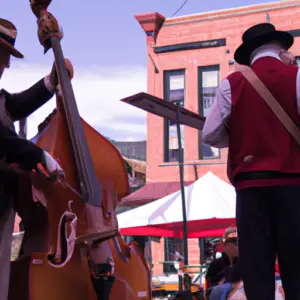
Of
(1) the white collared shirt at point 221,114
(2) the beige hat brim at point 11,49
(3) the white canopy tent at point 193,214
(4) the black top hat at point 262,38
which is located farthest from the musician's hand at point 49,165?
(3) the white canopy tent at point 193,214

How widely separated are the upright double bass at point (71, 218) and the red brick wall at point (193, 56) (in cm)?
1445

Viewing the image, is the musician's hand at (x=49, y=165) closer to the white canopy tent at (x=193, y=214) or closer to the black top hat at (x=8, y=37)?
the black top hat at (x=8, y=37)

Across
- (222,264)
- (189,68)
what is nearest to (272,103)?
(222,264)

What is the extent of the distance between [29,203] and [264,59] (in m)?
1.17

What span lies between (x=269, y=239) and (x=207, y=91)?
15.7 m

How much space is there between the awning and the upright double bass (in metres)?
14.2

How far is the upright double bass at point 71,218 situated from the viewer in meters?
2.33

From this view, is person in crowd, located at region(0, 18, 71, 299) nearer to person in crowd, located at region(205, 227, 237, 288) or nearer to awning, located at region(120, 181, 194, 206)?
person in crowd, located at region(205, 227, 237, 288)

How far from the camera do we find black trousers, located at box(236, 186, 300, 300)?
2.19m

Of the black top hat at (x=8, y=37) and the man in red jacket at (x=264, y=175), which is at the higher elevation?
the black top hat at (x=8, y=37)

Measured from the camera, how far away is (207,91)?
17688 millimetres

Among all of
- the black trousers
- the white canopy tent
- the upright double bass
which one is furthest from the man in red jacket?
the white canopy tent

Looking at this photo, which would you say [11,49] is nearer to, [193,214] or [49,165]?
[49,165]

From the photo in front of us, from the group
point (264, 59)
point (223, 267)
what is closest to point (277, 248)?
point (264, 59)
